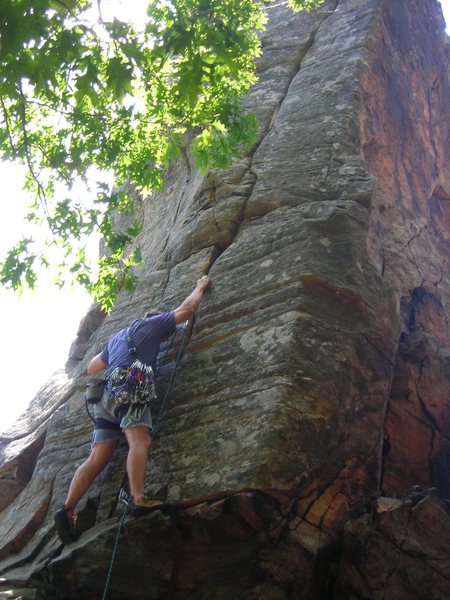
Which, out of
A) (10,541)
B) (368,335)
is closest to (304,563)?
(368,335)

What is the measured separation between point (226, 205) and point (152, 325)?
101 inches

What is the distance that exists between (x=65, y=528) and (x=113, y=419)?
1233 mm

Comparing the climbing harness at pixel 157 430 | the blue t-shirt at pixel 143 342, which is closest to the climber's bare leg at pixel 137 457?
the climbing harness at pixel 157 430

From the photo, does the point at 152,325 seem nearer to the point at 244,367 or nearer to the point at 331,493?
the point at 244,367

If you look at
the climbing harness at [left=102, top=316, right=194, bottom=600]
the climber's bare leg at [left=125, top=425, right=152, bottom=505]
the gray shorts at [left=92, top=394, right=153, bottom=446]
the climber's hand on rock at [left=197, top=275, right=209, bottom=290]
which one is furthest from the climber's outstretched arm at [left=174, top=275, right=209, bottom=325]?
the climber's bare leg at [left=125, top=425, right=152, bottom=505]

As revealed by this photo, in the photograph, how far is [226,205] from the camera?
981 centimetres

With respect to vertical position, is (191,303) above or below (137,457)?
above

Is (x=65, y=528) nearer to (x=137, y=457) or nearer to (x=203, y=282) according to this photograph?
(x=137, y=457)

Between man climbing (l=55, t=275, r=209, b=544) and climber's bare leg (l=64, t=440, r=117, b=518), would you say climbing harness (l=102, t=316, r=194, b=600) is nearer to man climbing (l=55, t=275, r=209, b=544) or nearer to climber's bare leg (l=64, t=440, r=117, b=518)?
man climbing (l=55, t=275, r=209, b=544)

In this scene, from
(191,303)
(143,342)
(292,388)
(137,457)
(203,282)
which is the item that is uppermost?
(203,282)

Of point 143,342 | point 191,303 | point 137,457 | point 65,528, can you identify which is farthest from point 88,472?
point 191,303

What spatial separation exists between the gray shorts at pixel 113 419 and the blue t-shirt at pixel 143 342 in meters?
0.43

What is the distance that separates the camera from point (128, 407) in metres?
7.32

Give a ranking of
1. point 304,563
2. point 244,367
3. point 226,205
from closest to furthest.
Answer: point 304,563 → point 244,367 → point 226,205
